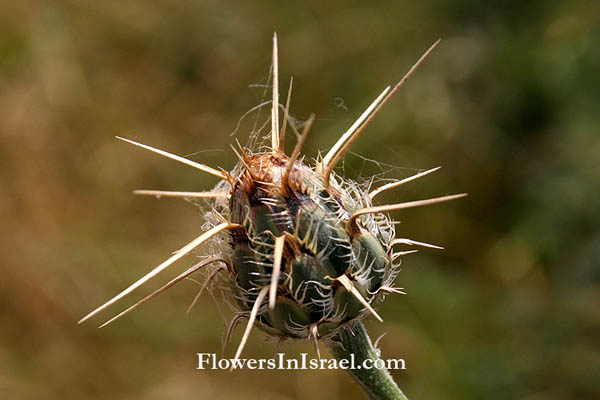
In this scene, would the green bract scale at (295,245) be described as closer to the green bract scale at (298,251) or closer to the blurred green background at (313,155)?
the green bract scale at (298,251)

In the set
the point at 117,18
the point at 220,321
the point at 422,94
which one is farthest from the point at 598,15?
the point at 117,18

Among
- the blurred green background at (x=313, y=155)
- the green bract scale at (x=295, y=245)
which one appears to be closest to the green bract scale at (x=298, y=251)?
the green bract scale at (x=295, y=245)

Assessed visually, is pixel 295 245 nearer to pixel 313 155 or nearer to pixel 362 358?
pixel 362 358

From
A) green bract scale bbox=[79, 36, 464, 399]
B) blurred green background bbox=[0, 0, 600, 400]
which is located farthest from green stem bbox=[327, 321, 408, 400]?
blurred green background bbox=[0, 0, 600, 400]

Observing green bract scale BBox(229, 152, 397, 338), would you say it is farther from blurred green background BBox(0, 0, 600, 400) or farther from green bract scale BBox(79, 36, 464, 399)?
blurred green background BBox(0, 0, 600, 400)

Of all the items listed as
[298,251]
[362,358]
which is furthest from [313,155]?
[298,251]

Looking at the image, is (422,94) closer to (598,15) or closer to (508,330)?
(598,15)

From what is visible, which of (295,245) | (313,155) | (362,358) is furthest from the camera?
(313,155)
